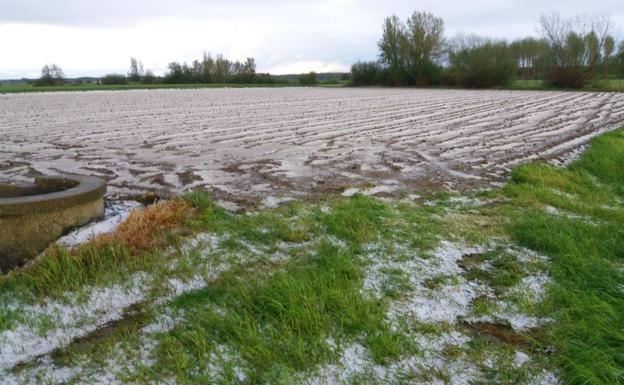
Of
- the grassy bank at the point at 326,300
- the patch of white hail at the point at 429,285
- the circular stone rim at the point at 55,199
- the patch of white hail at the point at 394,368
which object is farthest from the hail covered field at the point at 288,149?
the patch of white hail at the point at 394,368

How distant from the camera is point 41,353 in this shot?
109 inches

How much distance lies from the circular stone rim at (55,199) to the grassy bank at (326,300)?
38 cm

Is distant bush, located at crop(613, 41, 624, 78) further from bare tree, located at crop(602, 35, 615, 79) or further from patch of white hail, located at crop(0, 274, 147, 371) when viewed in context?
patch of white hail, located at crop(0, 274, 147, 371)

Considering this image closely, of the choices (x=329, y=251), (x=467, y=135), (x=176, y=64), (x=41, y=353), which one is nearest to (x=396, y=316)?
(x=329, y=251)

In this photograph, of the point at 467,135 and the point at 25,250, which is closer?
the point at 25,250

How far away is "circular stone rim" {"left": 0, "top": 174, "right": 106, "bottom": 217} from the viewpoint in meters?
3.71

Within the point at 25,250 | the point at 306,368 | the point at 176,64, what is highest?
the point at 176,64

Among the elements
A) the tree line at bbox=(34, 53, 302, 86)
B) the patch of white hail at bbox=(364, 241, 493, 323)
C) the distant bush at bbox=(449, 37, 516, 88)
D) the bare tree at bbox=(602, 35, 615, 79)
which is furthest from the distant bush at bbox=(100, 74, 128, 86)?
the patch of white hail at bbox=(364, 241, 493, 323)

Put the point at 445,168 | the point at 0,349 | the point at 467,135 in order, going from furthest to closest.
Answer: the point at 467,135
the point at 445,168
the point at 0,349

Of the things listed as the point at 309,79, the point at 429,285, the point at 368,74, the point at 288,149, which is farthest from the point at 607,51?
the point at 429,285

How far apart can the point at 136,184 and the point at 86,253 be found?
2662 millimetres

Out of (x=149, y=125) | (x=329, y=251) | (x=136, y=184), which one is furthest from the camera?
(x=149, y=125)

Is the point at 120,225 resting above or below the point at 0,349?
above

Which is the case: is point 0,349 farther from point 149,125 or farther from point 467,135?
point 149,125
